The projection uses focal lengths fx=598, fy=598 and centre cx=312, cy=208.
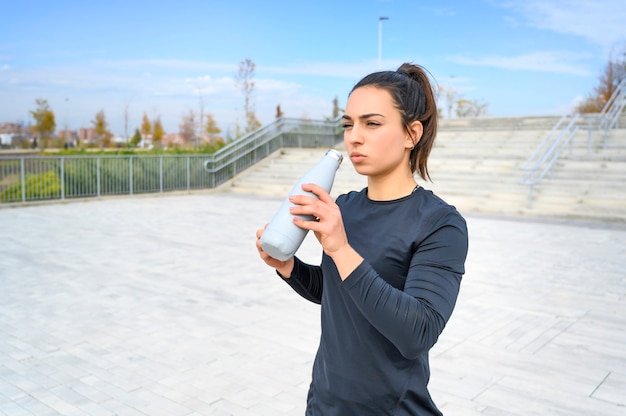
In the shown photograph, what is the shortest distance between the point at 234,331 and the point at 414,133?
400cm

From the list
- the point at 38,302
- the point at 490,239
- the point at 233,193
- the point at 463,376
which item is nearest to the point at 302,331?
the point at 463,376

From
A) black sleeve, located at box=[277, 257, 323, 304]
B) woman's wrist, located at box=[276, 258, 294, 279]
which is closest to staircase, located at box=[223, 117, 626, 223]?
A: black sleeve, located at box=[277, 257, 323, 304]

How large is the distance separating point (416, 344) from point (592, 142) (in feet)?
58.0

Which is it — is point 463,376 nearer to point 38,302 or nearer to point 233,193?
point 38,302

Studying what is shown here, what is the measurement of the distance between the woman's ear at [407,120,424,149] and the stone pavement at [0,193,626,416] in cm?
265

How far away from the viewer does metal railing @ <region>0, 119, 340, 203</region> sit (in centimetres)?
1415

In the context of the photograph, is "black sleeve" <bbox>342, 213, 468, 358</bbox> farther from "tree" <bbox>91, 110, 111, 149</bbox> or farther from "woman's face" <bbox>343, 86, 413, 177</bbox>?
"tree" <bbox>91, 110, 111, 149</bbox>

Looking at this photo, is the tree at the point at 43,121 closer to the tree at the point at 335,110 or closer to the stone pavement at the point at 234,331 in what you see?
the tree at the point at 335,110

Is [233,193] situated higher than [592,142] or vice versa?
[592,142]

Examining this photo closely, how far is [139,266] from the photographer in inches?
302

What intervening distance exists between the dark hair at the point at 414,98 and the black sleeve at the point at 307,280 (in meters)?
0.45

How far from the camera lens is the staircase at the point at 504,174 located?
13414mm

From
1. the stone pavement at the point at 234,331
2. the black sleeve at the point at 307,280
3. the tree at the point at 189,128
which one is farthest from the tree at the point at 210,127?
the black sleeve at the point at 307,280

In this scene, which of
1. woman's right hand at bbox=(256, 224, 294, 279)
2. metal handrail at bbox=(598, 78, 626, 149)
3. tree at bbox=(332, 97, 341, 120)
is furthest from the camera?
tree at bbox=(332, 97, 341, 120)
